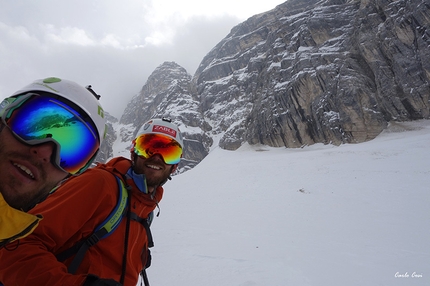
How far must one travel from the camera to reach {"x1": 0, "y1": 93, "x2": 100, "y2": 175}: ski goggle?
134 cm

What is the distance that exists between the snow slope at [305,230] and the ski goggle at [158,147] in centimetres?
384

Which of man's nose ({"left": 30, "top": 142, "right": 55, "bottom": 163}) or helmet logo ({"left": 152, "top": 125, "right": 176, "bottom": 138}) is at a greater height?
man's nose ({"left": 30, "top": 142, "right": 55, "bottom": 163})

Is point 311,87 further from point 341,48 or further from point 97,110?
point 97,110

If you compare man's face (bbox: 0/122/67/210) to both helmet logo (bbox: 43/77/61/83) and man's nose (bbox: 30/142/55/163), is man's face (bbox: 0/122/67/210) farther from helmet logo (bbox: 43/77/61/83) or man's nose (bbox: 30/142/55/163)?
helmet logo (bbox: 43/77/61/83)

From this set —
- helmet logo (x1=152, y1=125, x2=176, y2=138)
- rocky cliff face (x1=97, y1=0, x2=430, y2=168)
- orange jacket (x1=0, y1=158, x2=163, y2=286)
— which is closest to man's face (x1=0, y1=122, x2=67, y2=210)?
orange jacket (x1=0, y1=158, x2=163, y2=286)

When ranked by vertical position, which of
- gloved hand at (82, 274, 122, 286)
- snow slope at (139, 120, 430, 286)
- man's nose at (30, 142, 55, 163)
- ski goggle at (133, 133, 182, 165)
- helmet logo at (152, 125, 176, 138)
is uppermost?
man's nose at (30, 142, 55, 163)

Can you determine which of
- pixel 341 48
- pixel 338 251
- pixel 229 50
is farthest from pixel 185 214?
pixel 229 50

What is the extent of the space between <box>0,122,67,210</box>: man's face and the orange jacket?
287 mm

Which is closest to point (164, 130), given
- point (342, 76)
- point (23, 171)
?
point (23, 171)

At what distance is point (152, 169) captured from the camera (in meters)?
2.86

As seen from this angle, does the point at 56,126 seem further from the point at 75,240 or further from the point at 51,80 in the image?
the point at 75,240

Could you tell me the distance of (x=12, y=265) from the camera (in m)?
1.23

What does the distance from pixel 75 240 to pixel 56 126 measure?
96 cm

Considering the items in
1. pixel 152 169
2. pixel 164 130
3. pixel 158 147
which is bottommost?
pixel 152 169
